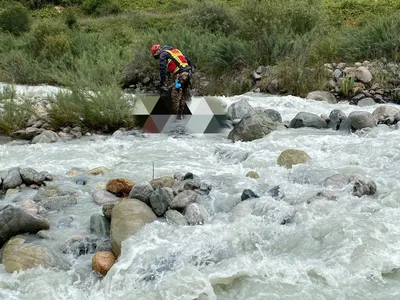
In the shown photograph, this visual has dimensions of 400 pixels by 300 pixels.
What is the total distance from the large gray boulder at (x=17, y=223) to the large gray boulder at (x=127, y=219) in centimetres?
69

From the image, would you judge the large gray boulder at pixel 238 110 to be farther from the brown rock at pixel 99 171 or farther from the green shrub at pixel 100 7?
the green shrub at pixel 100 7

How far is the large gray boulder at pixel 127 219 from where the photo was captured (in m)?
3.85

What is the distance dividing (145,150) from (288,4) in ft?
27.3

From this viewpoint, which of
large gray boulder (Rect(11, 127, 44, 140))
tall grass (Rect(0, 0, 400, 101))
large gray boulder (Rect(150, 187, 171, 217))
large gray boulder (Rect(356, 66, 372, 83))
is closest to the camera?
large gray boulder (Rect(150, 187, 171, 217))

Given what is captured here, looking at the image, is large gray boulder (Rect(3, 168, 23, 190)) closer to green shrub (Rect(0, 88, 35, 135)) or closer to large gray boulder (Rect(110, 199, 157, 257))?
large gray boulder (Rect(110, 199, 157, 257))

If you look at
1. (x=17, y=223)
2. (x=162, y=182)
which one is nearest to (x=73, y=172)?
(x=162, y=182)

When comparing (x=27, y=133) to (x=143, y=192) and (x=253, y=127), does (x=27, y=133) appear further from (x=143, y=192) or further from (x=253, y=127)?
(x=143, y=192)

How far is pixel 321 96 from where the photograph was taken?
32.1 ft

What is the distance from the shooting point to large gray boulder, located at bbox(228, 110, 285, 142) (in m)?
7.16

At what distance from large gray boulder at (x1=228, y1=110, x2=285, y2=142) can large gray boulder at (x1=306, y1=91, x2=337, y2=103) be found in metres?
2.48

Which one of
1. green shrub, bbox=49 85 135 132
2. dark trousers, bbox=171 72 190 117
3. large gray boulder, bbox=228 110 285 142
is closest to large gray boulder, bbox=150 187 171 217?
large gray boulder, bbox=228 110 285 142

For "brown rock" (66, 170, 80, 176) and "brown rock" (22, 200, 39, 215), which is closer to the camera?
"brown rock" (22, 200, 39, 215)

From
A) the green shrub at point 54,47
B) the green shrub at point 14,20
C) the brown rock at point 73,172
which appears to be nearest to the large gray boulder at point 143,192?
the brown rock at point 73,172

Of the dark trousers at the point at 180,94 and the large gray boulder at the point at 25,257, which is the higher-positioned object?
the large gray boulder at the point at 25,257
